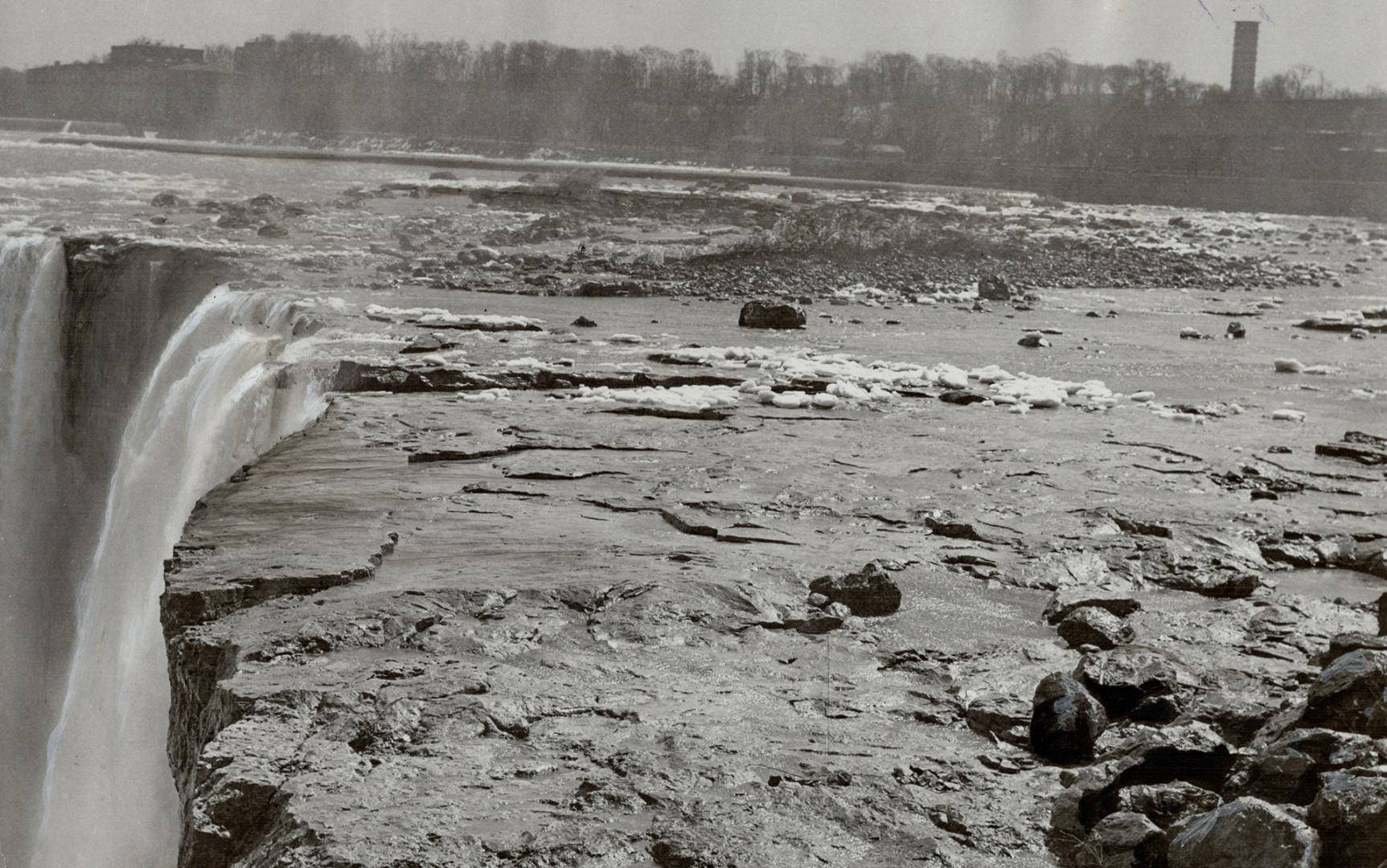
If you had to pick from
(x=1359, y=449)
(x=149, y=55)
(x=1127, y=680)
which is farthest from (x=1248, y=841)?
(x=149, y=55)

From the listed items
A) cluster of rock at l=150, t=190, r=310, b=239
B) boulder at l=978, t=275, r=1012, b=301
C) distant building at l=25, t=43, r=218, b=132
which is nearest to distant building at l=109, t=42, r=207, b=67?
distant building at l=25, t=43, r=218, b=132

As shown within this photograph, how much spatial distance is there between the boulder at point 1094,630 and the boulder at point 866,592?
53 cm

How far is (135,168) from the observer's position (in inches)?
1197

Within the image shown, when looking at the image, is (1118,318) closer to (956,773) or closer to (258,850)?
(956,773)

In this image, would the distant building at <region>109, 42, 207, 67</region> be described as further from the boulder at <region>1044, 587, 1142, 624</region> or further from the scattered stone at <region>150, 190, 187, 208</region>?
the boulder at <region>1044, 587, 1142, 624</region>

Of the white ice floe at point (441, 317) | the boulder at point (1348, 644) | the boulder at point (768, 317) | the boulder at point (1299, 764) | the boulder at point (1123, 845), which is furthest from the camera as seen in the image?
the boulder at point (768, 317)

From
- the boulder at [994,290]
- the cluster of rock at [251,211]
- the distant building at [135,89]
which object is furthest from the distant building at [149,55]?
the boulder at [994,290]

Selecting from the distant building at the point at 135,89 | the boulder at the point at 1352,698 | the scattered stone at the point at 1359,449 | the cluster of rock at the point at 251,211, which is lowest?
the scattered stone at the point at 1359,449

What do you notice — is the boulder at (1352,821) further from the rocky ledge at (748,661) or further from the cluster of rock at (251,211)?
the cluster of rock at (251,211)

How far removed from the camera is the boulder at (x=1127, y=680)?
333cm

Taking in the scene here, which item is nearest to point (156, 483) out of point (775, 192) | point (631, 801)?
point (631, 801)

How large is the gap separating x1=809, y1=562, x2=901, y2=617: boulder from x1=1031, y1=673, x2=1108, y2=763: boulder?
896mm

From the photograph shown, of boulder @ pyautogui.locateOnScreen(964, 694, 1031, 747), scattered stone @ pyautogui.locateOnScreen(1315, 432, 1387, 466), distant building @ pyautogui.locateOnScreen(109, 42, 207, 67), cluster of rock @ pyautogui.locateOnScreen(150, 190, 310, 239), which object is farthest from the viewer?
distant building @ pyautogui.locateOnScreen(109, 42, 207, 67)

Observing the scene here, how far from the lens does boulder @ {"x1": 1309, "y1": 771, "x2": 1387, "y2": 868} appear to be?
238cm
